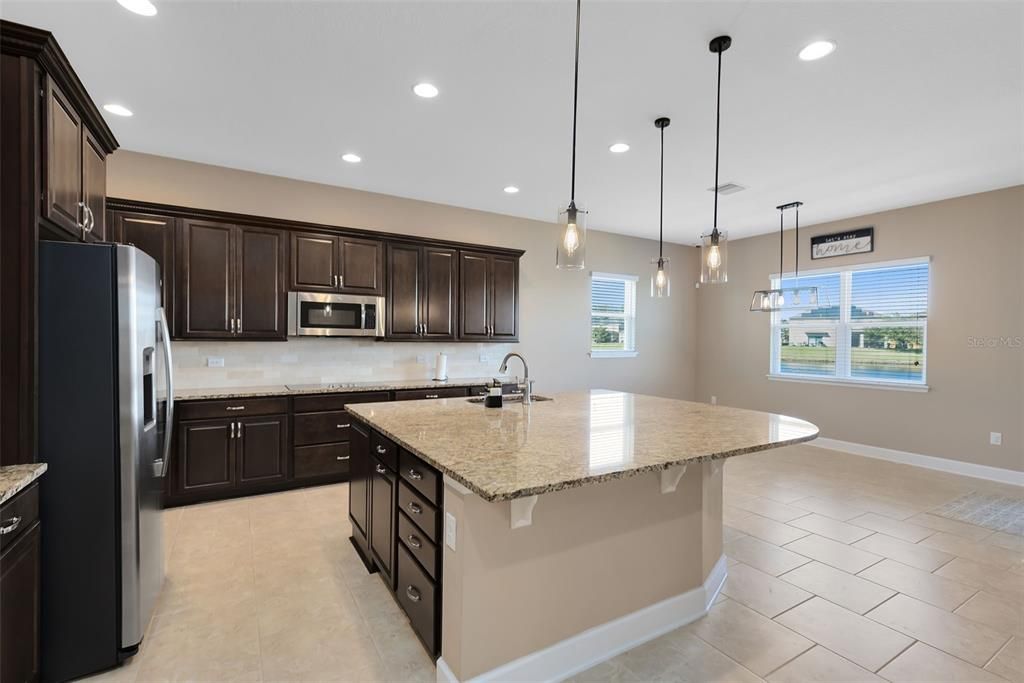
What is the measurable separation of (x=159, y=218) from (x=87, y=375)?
95.3 inches

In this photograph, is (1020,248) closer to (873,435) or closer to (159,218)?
(873,435)

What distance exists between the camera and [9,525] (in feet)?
4.77

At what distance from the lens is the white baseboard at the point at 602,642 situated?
1.72 metres

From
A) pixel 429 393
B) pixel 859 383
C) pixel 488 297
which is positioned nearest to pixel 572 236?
pixel 429 393

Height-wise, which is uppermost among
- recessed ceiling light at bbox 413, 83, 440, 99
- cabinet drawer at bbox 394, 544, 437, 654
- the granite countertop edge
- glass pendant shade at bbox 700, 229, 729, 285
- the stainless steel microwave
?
recessed ceiling light at bbox 413, 83, 440, 99

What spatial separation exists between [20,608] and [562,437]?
1.96 metres

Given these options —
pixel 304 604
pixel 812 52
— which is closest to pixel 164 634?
pixel 304 604

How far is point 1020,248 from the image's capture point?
435cm

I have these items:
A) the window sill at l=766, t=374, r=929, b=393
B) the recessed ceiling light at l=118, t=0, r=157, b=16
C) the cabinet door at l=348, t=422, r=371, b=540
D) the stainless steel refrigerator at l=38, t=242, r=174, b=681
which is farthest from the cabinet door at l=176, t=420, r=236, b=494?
the window sill at l=766, t=374, r=929, b=393

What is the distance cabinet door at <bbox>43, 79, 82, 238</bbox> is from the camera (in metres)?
1.76

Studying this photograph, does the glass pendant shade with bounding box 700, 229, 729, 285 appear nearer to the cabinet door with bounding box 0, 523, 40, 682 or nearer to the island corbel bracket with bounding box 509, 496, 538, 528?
the island corbel bracket with bounding box 509, 496, 538, 528

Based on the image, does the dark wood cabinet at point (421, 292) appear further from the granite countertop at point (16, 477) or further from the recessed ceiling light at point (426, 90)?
the granite countertop at point (16, 477)

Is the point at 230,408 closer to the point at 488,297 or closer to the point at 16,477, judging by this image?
the point at 16,477

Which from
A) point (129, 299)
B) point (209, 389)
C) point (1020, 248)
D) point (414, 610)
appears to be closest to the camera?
point (129, 299)
